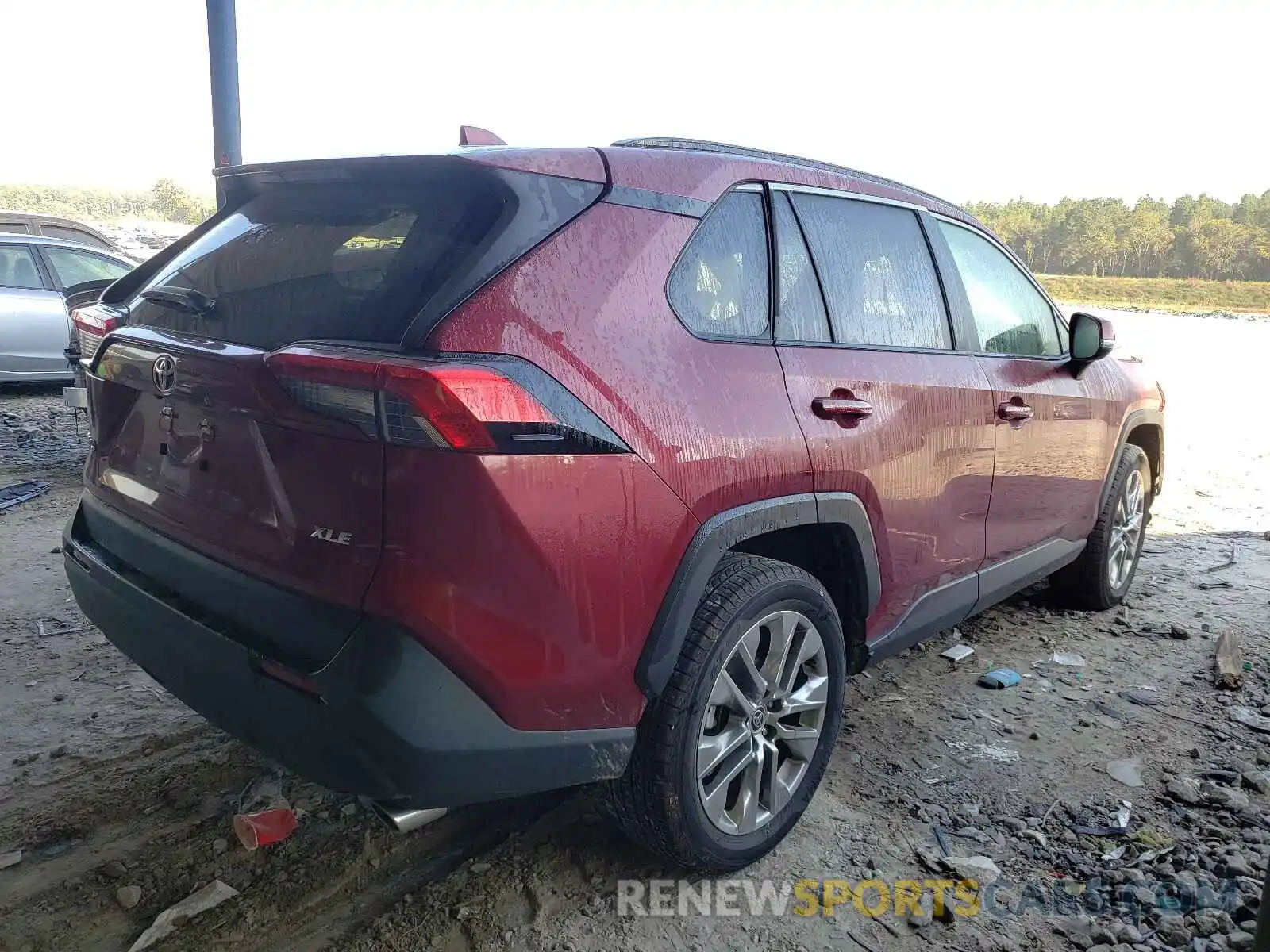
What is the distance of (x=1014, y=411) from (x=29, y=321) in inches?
353

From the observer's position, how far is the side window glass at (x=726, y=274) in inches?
85.7

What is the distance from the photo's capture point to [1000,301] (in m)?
3.49

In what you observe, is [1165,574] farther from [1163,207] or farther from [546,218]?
[1163,207]

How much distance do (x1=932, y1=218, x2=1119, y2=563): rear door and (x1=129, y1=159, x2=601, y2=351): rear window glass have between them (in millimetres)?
1851

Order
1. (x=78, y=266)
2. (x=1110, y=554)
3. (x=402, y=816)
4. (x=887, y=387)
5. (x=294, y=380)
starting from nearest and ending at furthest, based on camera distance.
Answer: (x=294, y=380) < (x=402, y=816) < (x=887, y=387) < (x=1110, y=554) < (x=78, y=266)

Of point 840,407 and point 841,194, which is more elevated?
point 841,194

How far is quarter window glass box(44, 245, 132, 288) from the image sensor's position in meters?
9.02

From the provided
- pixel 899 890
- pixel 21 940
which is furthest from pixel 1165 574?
pixel 21 940

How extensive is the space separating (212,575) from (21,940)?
0.96 meters

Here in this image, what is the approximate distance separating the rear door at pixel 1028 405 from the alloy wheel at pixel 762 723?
3.78 feet

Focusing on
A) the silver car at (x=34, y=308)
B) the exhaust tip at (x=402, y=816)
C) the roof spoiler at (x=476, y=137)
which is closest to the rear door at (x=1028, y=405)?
the roof spoiler at (x=476, y=137)

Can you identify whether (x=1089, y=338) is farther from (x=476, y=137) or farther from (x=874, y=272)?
(x=476, y=137)

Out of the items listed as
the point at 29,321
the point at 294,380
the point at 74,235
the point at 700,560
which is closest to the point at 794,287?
the point at 700,560

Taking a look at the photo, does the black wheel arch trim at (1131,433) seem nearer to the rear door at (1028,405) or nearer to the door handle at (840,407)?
the rear door at (1028,405)
